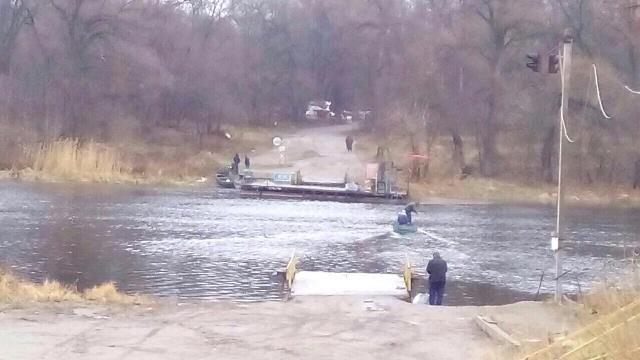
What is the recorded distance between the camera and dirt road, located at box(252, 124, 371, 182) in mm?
63497

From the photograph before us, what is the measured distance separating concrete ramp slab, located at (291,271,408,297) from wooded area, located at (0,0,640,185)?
92.7ft

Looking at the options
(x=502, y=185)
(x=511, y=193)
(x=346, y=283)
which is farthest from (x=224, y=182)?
(x=346, y=283)

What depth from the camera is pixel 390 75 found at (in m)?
74.9

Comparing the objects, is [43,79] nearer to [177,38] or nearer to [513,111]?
[177,38]

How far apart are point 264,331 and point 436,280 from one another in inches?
254

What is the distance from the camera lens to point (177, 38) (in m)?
74.6

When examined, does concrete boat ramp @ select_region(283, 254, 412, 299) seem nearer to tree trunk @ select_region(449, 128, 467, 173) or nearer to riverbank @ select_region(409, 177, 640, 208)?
riverbank @ select_region(409, 177, 640, 208)

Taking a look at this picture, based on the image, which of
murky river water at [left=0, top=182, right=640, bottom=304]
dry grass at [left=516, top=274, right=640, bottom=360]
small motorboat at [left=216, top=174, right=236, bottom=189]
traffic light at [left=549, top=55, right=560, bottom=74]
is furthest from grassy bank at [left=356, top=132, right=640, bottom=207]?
dry grass at [left=516, top=274, right=640, bottom=360]

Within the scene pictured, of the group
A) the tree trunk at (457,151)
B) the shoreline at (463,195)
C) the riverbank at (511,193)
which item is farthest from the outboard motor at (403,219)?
the tree trunk at (457,151)

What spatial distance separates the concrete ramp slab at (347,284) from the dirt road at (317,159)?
3541cm

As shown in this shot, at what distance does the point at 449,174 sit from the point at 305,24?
114ft

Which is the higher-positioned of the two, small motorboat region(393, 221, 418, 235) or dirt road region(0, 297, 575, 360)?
small motorboat region(393, 221, 418, 235)

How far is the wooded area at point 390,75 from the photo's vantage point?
2338 inches

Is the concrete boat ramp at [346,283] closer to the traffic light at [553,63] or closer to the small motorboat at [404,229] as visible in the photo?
the traffic light at [553,63]
